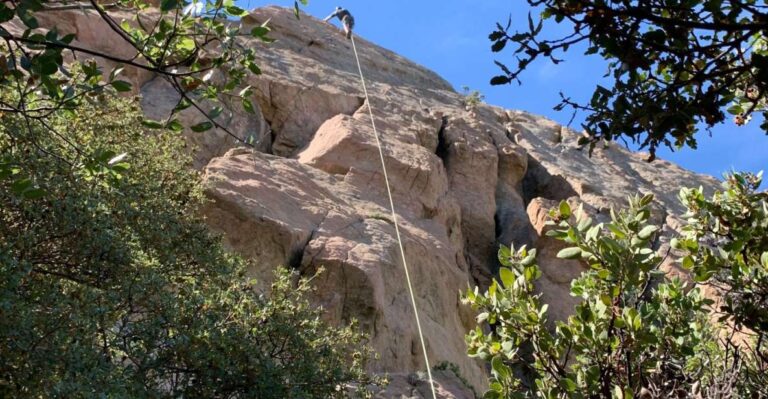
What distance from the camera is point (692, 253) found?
563 cm

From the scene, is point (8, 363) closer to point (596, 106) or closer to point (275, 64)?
point (596, 106)

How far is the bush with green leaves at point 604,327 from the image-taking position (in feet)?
15.7

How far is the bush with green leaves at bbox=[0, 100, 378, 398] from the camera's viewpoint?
318 inches

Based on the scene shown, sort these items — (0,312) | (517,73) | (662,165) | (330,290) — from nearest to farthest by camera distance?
1. (517,73)
2. (0,312)
3. (330,290)
4. (662,165)

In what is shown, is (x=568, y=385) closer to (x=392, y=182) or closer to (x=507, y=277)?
(x=507, y=277)

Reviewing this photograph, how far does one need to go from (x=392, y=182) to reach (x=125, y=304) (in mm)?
11517

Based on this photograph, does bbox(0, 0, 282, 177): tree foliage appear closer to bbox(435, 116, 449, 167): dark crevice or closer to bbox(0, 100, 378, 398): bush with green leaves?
bbox(0, 100, 378, 398): bush with green leaves

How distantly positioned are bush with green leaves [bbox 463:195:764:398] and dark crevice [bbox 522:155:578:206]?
20.0 metres

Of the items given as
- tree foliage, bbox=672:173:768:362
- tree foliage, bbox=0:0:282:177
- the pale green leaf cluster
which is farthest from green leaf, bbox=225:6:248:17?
tree foliage, bbox=672:173:768:362

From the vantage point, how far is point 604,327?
17.2 feet

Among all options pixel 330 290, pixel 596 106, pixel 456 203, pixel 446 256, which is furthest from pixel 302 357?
pixel 456 203

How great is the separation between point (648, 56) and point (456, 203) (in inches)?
673

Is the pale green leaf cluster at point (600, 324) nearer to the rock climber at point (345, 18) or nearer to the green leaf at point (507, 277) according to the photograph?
the green leaf at point (507, 277)

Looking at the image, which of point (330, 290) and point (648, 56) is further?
point (330, 290)
